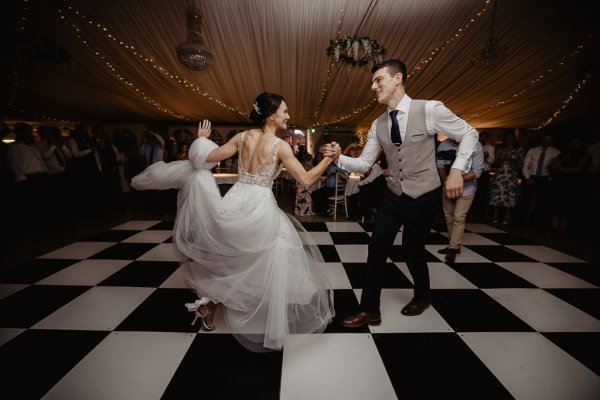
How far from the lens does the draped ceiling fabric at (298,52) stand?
3900 mm

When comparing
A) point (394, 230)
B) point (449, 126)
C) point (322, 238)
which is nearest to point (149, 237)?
point (322, 238)

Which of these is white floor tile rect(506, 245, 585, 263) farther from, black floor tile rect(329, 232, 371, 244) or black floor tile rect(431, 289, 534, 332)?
black floor tile rect(329, 232, 371, 244)

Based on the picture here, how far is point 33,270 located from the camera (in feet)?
8.05

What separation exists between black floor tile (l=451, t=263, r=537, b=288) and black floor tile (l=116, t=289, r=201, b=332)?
2226 millimetres

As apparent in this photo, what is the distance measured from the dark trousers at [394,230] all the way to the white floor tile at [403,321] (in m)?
0.13

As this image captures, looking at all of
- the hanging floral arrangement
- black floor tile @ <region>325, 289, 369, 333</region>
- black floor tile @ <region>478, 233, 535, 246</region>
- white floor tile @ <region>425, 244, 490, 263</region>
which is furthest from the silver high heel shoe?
the hanging floral arrangement

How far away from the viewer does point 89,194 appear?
4.93 m

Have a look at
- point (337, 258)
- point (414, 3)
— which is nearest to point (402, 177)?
point (337, 258)

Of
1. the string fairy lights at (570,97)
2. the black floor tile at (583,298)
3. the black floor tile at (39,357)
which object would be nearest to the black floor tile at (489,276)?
the black floor tile at (583,298)

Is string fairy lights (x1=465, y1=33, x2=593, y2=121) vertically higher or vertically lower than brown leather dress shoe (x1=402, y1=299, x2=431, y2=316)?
higher

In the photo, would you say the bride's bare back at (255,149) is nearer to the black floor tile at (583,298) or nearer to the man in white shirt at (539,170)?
the black floor tile at (583,298)

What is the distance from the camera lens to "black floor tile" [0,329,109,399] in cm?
A: 123

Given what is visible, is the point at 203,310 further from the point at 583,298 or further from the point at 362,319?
the point at 583,298

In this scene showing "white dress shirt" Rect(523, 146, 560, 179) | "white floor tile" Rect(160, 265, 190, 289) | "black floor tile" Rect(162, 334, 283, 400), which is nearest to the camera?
"black floor tile" Rect(162, 334, 283, 400)
